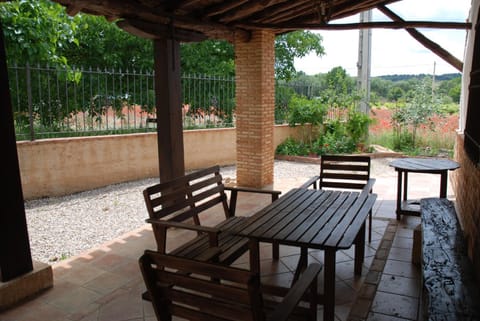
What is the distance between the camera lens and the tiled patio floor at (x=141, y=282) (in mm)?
2809

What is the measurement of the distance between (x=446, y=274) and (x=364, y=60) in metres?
10.2

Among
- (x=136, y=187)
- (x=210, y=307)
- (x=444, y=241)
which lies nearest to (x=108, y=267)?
(x=210, y=307)

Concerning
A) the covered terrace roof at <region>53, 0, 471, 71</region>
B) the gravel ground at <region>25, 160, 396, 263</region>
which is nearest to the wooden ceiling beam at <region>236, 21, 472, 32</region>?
the covered terrace roof at <region>53, 0, 471, 71</region>

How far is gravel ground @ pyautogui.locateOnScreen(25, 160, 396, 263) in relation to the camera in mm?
4543

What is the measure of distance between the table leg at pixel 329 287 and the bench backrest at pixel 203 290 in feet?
2.89

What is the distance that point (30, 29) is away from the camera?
19.2 ft

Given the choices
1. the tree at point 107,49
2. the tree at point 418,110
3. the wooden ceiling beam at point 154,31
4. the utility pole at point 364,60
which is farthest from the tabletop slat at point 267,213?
the utility pole at point 364,60

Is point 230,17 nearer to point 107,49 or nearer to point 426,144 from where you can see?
point 107,49

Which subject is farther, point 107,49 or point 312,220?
point 107,49

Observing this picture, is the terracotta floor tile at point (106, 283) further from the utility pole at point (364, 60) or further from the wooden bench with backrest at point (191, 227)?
the utility pole at point (364, 60)

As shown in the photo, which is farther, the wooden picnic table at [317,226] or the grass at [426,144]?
the grass at [426,144]

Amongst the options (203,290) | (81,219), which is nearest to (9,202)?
(203,290)

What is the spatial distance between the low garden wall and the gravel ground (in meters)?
0.19

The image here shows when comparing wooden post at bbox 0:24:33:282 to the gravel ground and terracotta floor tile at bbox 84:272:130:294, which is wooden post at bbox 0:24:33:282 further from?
the gravel ground
